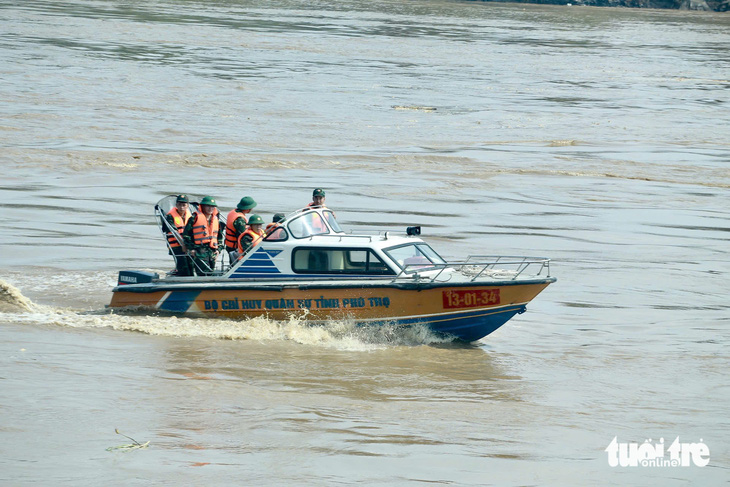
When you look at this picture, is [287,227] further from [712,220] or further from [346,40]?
[346,40]

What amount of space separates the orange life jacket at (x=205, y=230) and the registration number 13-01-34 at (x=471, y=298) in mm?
3453

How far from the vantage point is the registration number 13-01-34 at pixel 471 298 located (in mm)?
13266

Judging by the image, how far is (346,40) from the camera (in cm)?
6019

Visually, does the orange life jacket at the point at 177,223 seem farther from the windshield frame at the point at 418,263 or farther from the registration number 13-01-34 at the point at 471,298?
the registration number 13-01-34 at the point at 471,298

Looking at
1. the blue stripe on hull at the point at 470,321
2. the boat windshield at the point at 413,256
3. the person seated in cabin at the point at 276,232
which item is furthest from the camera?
the person seated in cabin at the point at 276,232

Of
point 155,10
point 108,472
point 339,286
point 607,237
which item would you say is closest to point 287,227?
point 339,286

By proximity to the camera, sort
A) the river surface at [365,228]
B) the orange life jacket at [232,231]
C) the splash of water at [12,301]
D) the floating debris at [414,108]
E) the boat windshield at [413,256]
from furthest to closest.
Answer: the floating debris at [414,108] → the splash of water at [12,301] → the orange life jacket at [232,231] → the boat windshield at [413,256] → the river surface at [365,228]

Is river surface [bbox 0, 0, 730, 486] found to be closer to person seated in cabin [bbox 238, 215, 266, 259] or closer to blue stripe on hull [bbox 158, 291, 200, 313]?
blue stripe on hull [bbox 158, 291, 200, 313]

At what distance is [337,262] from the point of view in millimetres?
13719

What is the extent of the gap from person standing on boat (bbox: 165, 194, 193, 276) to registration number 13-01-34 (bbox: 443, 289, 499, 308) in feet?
12.4


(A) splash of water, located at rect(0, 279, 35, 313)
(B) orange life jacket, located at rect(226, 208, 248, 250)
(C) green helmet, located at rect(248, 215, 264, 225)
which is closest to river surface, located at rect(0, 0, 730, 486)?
(A) splash of water, located at rect(0, 279, 35, 313)

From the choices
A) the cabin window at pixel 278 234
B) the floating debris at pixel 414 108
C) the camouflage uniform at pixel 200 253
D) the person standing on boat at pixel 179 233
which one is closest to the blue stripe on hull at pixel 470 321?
the cabin window at pixel 278 234

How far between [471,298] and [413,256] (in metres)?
1.15

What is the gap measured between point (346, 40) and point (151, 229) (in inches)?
1672
